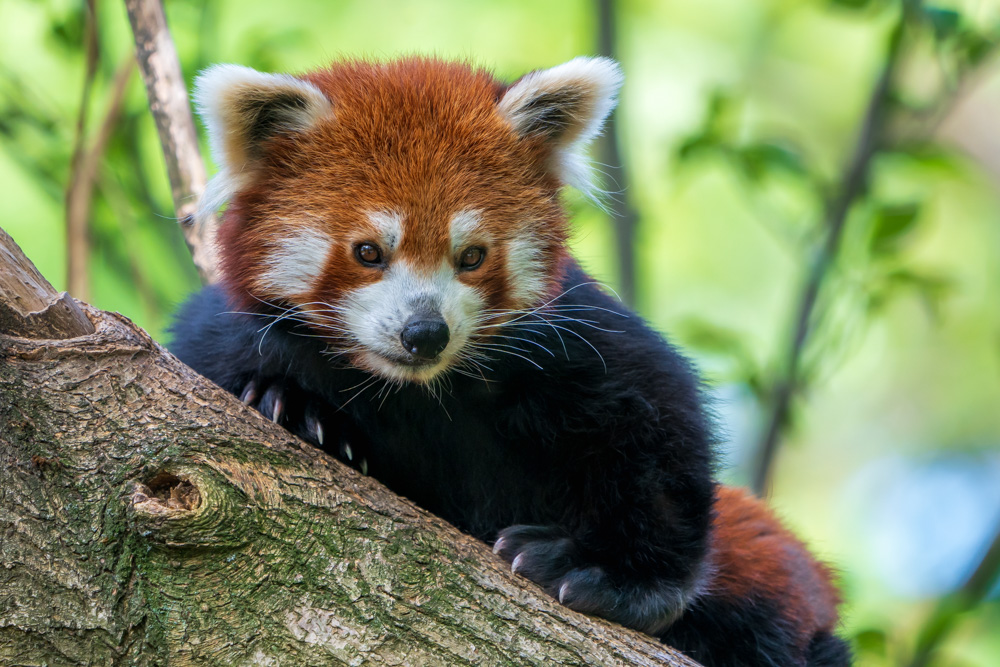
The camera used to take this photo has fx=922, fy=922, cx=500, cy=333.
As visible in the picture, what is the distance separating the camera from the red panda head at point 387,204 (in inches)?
91.0

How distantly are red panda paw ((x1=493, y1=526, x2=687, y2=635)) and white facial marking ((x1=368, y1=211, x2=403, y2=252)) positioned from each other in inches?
32.8

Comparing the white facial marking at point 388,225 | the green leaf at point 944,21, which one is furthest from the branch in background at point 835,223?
the white facial marking at point 388,225

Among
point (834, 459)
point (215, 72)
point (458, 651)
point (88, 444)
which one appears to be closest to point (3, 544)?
point (88, 444)

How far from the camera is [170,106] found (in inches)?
112

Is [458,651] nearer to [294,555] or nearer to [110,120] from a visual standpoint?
Result: [294,555]

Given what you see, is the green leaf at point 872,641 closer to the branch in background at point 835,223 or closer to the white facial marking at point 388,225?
the branch in background at point 835,223

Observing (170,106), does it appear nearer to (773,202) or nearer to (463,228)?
(463,228)

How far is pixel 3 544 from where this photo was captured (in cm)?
178

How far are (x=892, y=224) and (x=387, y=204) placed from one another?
230 cm

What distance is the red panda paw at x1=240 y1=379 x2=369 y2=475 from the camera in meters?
2.40

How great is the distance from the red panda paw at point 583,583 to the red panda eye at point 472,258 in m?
0.71

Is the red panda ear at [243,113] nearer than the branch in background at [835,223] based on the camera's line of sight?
Yes

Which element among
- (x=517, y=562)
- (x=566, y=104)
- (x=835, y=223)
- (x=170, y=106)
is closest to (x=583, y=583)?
(x=517, y=562)

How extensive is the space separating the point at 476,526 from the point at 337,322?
29.0 inches
